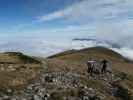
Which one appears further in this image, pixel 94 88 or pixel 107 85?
pixel 107 85

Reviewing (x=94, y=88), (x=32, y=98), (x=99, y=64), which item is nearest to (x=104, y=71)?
(x=99, y=64)

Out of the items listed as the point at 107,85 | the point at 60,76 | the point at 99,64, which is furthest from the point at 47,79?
the point at 99,64

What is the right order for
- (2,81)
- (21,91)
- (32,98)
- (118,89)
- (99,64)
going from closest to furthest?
Result: (32,98)
(21,91)
(2,81)
(118,89)
(99,64)

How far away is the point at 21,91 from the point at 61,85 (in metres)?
8.56

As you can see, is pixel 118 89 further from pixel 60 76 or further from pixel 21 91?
pixel 21 91

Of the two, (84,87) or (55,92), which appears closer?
(55,92)

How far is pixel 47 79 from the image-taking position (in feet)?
192

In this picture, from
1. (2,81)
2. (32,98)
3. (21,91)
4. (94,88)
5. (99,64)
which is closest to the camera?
(32,98)

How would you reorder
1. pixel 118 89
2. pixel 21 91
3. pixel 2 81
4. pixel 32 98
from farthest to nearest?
pixel 118 89 < pixel 2 81 < pixel 21 91 < pixel 32 98

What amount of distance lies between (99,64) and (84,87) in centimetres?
1850

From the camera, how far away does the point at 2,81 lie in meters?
52.4

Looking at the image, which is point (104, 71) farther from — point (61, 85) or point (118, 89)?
point (61, 85)

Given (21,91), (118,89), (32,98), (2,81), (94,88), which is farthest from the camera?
(118,89)

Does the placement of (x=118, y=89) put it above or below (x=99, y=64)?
below
